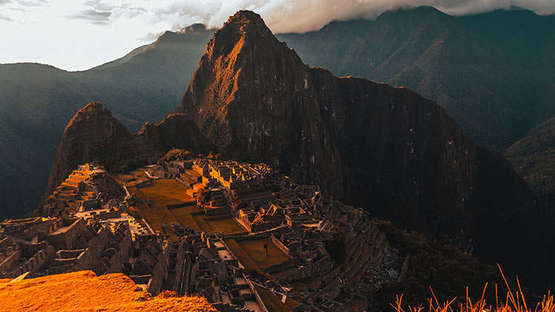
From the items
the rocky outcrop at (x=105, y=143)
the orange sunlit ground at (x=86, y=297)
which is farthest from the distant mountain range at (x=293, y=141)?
the orange sunlit ground at (x=86, y=297)

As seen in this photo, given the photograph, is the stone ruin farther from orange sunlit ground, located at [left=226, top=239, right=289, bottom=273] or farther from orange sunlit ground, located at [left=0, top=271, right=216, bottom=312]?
orange sunlit ground, located at [left=0, top=271, right=216, bottom=312]

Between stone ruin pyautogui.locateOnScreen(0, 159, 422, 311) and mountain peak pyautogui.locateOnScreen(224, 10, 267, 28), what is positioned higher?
mountain peak pyautogui.locateOnScreen(224, 10, 267, 28)

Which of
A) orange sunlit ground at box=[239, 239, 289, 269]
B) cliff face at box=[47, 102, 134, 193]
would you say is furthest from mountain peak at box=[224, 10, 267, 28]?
orange sunlit ground at box=[239, 239, 289, 269]

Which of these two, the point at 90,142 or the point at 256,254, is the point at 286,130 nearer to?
the point at 90,142

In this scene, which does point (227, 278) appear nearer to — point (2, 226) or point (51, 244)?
point (51, 244)

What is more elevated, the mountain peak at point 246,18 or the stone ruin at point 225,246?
the mountain peak at point 246,18

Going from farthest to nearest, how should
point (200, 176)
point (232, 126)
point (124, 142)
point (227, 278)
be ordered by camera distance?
point (232, 126) < point (124, 142) < point (200, 176) < point (227, 278)

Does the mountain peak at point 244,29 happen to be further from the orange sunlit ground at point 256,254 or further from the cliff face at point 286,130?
the orange sunlit ground at point 256,254

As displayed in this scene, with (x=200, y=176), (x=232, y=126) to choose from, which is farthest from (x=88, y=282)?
(x=232, y=126)
